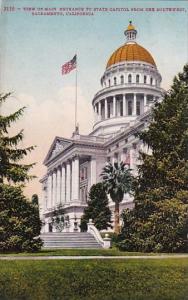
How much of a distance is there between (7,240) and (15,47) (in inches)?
147

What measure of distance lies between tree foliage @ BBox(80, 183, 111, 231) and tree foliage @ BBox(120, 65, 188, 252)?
7.64m

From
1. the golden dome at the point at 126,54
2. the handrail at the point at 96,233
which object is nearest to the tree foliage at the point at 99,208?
the handrail at the point at 96,233

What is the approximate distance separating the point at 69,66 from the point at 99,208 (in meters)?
11.3

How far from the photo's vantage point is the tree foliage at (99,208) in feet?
62.5

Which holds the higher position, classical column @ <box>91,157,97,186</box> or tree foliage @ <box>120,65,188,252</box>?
classical column @ <box>91,157,97,186</box>

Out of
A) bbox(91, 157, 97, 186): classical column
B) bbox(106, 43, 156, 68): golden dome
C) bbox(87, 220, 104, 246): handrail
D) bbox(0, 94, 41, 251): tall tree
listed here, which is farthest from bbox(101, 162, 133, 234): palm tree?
bbox(0, 94, 41, 251): tall tree

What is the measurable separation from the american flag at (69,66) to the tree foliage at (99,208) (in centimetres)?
1089

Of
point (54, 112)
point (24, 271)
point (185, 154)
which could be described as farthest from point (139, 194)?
point (24, 271)

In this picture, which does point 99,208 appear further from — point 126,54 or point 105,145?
point 126,54

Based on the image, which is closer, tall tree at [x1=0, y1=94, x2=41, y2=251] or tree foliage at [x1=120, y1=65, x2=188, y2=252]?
tall tree at [x1=0, y1=94, x2=41, y2=251]

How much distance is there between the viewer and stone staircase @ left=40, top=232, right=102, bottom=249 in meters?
15.3

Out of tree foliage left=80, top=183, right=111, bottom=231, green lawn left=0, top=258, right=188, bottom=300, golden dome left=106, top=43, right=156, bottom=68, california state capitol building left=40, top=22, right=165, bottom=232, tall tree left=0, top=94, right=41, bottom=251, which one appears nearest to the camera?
green lawn left=0, top=258, right=188, bottom=300

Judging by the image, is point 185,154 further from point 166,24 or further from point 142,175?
point 166,24

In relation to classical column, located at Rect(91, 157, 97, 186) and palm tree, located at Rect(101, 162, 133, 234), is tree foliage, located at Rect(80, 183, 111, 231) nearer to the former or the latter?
palm tree, located at Rect(101, 162, 133, 234)
